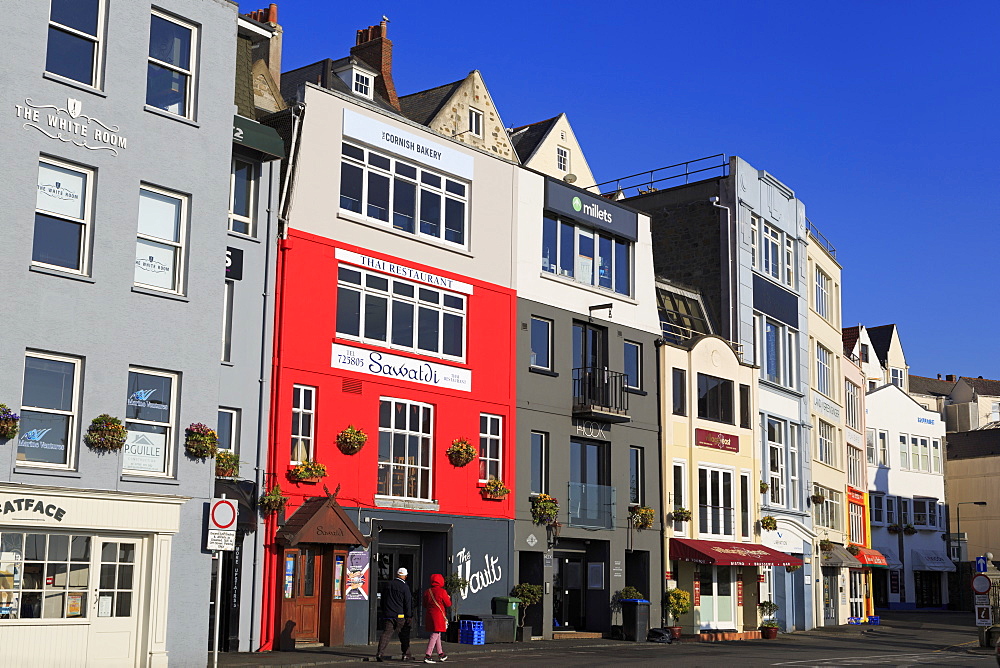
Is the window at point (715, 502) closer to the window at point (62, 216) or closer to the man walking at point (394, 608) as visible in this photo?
the man walking at point (394, 608)

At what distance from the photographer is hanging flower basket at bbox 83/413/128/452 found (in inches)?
754

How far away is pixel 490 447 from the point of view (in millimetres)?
30078

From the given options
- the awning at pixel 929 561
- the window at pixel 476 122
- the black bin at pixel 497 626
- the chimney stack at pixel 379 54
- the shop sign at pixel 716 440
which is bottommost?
the black bin at pixel 497 626

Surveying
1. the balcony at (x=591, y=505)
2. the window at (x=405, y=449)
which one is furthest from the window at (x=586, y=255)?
the window at (x=405, y=449)

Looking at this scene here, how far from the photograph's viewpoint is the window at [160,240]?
20625 millimetres

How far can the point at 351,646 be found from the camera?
25.1 m

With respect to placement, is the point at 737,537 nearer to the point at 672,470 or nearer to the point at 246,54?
the point at 672,470

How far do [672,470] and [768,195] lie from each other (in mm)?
12705

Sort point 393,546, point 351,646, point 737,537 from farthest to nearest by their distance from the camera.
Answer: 1. point 737,537
2. point 393,546
3. point 351,646

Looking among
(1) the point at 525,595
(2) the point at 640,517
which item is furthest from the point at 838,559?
(1) the point at 525,595

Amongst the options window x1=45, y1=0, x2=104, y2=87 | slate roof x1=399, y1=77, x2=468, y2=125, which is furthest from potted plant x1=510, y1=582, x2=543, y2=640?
slate roof x1=399, y1=77, x2=468, y2=125

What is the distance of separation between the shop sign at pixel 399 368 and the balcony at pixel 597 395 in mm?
4309

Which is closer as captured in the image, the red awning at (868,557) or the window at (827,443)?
the window at (827,443)

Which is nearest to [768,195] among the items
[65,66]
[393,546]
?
[393,546]
